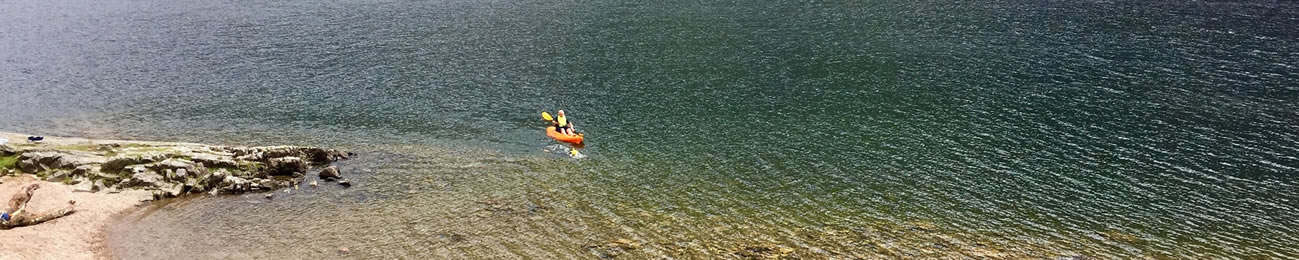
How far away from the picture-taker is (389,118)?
5034 centimetres

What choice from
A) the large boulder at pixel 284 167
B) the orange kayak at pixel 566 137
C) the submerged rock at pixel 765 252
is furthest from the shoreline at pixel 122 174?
the submerged rock at pixel 765 252

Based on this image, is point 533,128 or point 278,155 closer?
point 278,155

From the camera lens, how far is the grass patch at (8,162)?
123 feet

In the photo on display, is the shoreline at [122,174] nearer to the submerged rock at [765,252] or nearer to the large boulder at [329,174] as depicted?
the large boulder at [329,174]

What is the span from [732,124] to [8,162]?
3440cm

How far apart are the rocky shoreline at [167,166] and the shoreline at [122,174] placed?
3 centimetres

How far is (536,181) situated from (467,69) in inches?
1176

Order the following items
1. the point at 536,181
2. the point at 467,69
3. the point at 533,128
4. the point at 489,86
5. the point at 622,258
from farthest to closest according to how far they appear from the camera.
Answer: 1. the point at 467,69
2. the point at 489,86
3. the point at 533,128
4. the point at 536,181
5. the point at 622,258

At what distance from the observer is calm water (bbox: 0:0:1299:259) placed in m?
31.3

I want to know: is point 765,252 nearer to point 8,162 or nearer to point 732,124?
point 732,124

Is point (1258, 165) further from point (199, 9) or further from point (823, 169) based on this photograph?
point (199, 9)

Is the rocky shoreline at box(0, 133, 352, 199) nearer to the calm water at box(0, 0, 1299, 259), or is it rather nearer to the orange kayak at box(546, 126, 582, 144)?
the calm water at box(0, 0, 1299, 259)

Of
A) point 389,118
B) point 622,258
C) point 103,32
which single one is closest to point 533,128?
point 389,118

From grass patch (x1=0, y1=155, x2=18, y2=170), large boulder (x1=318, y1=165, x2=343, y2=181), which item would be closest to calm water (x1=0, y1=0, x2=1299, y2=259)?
large boulder (x1=318, y1=165, x2=343, y2=181)
